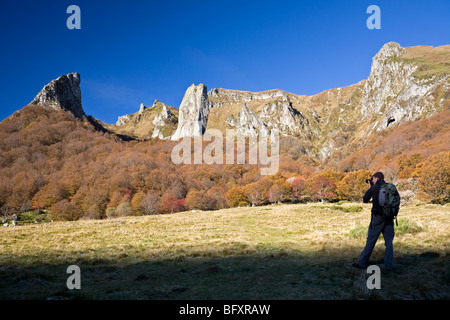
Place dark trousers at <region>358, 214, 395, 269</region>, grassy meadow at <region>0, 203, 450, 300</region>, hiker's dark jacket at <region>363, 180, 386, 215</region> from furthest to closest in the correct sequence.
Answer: hiker's dark jacket at <region>363, 180, 386, 215</region> → dark trousers at <region>358, 214, 395, 269</region> → grassy meadow at <region>0, 203, 450, 300</region>

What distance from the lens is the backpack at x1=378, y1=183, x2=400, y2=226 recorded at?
30.3 ft

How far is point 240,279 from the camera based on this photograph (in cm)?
1008

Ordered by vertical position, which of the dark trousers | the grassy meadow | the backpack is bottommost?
the grassy meadow

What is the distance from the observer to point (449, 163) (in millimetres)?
51906

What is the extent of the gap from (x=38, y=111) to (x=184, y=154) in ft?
363

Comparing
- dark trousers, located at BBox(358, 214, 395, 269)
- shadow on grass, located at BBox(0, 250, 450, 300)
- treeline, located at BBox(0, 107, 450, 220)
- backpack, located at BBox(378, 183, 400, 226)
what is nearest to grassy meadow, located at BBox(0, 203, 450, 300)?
shadow on grass, located at BBox(0, 250, 450, 300)

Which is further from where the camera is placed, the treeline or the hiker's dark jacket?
the treeline

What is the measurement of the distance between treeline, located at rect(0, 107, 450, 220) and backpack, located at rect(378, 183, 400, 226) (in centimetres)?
5087

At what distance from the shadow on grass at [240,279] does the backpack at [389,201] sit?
6.88 feet

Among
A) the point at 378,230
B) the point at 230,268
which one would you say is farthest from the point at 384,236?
the point at 230,268

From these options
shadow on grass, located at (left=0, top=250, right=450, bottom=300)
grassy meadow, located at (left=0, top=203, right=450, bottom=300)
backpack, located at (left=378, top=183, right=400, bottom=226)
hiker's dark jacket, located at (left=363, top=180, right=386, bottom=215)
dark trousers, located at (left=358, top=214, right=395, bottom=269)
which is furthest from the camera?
hiker's dark jacket, located at (left=363, top=180, right=386, bottom=215)

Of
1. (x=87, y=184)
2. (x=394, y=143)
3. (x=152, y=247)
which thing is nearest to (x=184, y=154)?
(x=87, y=184)

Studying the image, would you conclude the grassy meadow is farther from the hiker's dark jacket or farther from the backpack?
the hiker's dark jacket
